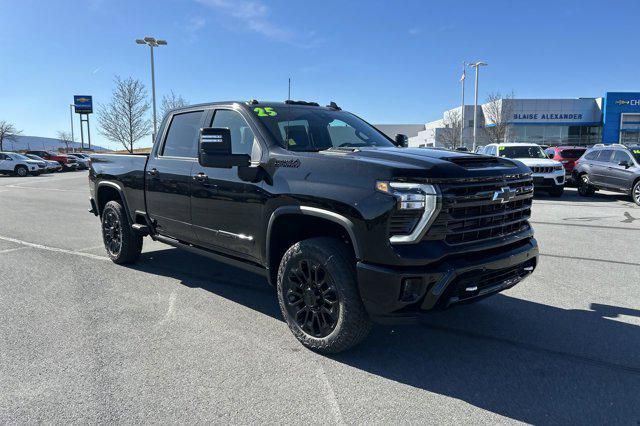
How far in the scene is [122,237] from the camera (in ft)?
19.9

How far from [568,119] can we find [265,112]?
59.5 metres

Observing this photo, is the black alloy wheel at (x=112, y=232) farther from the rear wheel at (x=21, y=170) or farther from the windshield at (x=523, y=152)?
the rear wheel at (x=21, y=170)

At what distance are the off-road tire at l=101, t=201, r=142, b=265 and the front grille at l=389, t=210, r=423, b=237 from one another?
154 inches

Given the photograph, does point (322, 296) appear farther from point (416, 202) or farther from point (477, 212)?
point (477, 212)

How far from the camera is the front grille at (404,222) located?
303 cm

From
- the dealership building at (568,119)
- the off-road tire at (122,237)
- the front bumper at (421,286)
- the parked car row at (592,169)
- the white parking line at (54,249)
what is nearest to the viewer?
the front bumper at (421,286)

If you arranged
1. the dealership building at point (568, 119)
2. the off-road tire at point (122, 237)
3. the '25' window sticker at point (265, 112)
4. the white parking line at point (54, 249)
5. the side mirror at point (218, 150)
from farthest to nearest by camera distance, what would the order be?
the dealership building at point (568, 119)
the white parking line at point (54, 249)
the off-road tire at point (122, 237)
the '25' window sticker at point (265, 112)
the side mirror at point (218, 150)

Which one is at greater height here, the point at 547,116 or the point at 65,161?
the point at 547,116

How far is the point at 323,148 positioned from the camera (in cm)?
417

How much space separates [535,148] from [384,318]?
15.0 m

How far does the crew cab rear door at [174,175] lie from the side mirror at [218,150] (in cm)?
95

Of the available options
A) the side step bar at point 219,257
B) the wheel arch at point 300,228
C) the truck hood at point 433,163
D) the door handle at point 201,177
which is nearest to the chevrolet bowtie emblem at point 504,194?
the truck hood at point 433,163

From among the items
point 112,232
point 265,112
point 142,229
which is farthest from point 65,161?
point 265,112

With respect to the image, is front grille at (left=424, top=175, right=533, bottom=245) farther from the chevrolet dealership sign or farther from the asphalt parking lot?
the chevrolet dealership sign
